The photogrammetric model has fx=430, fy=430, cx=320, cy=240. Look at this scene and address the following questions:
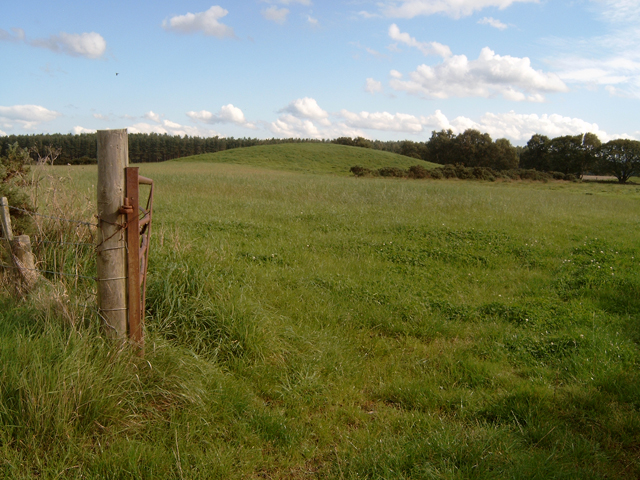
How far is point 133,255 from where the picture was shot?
3850mm

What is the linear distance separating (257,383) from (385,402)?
51.3 inches

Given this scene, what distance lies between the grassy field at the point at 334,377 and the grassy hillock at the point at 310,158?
5120cm

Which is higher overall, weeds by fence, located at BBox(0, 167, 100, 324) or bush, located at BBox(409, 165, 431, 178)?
bush, located at BBox(409, 165, 431, 178)

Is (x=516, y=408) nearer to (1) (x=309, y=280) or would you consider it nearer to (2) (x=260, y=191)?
(1) (x=309, y=280)

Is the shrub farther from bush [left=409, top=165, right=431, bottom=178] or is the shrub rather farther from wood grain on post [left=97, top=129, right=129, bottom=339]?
wood grain on post [left=97, top=129, right=129, bottom=339]

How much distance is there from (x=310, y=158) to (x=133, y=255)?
66.2m

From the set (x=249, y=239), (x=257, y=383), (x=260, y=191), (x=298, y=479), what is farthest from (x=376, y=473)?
(x=260, y=191)

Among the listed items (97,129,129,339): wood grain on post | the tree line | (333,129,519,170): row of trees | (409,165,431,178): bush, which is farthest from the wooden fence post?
(333,129,519,170): row of trees

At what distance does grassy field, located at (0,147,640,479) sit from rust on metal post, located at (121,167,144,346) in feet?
0.78

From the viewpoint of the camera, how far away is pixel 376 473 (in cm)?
322

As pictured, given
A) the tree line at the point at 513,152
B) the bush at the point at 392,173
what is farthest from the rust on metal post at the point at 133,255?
the tree line at the point at 513,152

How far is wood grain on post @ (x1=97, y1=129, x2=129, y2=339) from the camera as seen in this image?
373 cm

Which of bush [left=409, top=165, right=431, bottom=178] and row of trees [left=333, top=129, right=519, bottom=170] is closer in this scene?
bush [left=409, top=165, right=431, bottom=178]

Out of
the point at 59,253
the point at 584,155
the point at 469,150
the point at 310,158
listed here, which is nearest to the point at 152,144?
the point at 310,158
